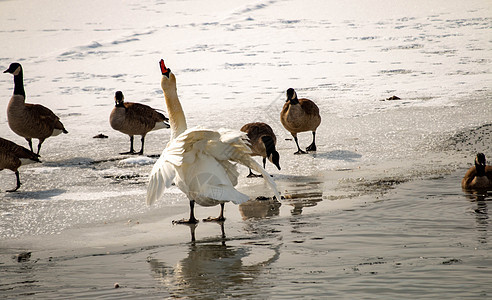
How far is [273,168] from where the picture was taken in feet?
28.3

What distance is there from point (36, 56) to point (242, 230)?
1452cm

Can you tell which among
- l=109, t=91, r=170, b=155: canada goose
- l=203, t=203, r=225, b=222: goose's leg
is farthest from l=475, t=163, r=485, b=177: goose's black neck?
A: l=109, t=91, r=170, b=155: canada goose

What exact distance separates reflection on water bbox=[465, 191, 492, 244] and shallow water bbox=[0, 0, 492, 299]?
0.09ft

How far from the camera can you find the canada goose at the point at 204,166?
203 inches

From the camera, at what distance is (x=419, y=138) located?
31.5 ft

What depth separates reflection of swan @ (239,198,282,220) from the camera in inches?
241

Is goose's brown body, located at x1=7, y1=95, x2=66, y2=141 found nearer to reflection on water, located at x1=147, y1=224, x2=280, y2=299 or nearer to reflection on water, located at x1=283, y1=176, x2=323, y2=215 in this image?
reflection on water, located at x1=283, y1=176, x2=323, y2=215

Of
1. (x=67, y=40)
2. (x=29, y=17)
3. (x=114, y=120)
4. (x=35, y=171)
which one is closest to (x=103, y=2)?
(x=29, y=17)

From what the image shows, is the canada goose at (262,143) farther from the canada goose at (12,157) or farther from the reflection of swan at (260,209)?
the canada goose at (12,157)

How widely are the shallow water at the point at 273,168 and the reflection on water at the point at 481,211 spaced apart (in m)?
0.03

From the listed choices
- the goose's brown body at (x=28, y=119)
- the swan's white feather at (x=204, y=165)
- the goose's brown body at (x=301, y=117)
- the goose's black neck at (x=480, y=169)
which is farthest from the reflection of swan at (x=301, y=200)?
the goose's brown body at (x=28, y=119)

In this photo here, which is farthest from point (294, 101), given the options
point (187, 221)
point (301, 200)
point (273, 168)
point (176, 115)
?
point (187, 221)

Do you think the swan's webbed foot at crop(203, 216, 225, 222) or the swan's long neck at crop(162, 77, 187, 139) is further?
the swan's long neck at crop(162, 77, 187, 139)

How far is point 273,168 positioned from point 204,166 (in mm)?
3214
